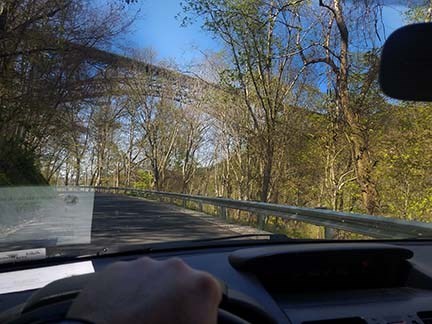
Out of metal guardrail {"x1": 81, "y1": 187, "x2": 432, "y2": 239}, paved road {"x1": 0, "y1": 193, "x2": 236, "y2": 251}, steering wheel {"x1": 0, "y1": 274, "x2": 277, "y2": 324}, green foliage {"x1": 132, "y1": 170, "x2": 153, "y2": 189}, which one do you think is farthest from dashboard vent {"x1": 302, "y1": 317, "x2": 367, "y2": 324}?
green foliage {"x1": 132, "y1": 170, "x2": 153, "y2": 189}

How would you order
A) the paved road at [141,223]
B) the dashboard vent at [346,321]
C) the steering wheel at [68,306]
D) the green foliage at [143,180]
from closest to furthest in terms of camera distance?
1. the steering wheel at [68,306]
2. the dashboard vent at [346,321]
3. the paved road at [141,223]
4. the green foliage at [143,180]

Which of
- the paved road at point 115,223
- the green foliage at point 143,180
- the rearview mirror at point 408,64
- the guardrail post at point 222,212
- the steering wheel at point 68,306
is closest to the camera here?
the steering wheel at point 68,306

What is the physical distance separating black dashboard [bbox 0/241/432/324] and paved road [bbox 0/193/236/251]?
289cm

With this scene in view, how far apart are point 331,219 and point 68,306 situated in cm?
508

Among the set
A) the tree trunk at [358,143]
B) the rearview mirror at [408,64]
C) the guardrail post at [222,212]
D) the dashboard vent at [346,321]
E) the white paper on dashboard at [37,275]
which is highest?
the tree trunk at [358,143]

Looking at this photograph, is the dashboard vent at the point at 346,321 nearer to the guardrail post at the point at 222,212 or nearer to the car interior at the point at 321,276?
the car interior at the point at 321,276

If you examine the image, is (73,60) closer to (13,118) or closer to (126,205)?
(13,118)

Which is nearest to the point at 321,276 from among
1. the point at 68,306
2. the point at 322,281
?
the point at 322,281

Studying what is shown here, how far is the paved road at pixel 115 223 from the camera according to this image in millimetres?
6133

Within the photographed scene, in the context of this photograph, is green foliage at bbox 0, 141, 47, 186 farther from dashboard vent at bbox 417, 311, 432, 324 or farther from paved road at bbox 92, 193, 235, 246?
dashboard vent at bbox 417, 311, 432, 324

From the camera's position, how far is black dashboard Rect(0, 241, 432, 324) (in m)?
2.27

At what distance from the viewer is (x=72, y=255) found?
113 inches

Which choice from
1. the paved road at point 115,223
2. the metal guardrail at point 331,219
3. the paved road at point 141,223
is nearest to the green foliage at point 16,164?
the paved road at point 141,223

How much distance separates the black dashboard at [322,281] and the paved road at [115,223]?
9.48 ft
